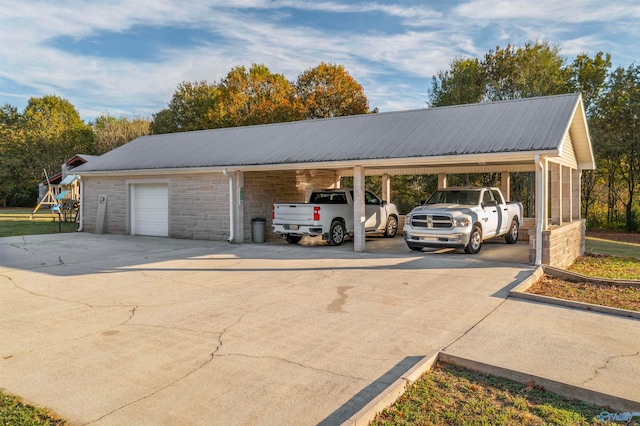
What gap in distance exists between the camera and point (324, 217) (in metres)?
15.0

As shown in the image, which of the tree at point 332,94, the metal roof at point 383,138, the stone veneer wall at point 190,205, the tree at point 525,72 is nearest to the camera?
the metal roof at point 383,138

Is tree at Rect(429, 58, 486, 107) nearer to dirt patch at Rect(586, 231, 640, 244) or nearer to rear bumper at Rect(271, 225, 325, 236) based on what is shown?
dirt patch at Rect(586, 231, 640, 244)

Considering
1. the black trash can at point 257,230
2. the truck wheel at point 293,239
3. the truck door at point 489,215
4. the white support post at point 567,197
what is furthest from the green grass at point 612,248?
the black trash can at point 257,230

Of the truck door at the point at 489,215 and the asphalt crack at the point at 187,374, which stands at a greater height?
the truck door at the point at 489,215

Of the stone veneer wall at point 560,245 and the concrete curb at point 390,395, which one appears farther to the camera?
the stone veneer wall at point 560,245

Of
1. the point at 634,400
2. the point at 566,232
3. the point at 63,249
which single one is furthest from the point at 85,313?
the point at 566,232

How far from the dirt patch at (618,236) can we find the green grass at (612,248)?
139 cm

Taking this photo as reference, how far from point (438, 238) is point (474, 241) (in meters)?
1.14

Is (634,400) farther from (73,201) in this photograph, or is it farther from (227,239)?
(73,201)

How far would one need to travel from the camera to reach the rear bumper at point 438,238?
12312 millimetres

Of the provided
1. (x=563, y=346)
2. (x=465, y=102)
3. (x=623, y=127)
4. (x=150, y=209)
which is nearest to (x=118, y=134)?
(x=150, y=209)

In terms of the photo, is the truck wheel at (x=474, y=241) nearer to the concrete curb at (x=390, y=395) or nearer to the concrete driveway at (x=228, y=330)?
the concrete driveway at (x=228, y=330)

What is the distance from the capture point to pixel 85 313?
7.01 meters

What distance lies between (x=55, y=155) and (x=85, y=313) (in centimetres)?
4643
